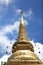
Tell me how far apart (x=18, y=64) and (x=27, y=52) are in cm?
314

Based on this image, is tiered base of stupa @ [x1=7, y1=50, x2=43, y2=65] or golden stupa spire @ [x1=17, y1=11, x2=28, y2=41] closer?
tiered base of stupa @ [x1=7, y1=50, x2=43, y2=65]

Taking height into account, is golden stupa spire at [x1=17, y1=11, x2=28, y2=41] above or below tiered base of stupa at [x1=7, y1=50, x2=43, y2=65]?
above

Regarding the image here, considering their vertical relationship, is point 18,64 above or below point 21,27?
below

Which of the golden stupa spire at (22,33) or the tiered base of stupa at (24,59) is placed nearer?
the tiered base of stupa at (24,59)

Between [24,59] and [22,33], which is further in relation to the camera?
[22,33]

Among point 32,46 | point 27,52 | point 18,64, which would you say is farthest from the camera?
point 32,46

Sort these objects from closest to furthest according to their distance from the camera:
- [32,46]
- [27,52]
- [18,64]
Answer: [18,64] < [27,52] < [32,46]

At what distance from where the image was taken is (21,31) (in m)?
43.1

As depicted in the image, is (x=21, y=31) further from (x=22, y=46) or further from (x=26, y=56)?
(x=26, y=56)

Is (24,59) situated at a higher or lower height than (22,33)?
lower

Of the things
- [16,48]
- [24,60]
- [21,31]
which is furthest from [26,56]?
[21,31]

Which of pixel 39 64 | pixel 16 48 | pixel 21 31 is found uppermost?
pixel 21 31

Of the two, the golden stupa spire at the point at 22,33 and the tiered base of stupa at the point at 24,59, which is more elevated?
the golden stupa spire at the point at 22,33

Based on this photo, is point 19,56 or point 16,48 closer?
point 19,56
